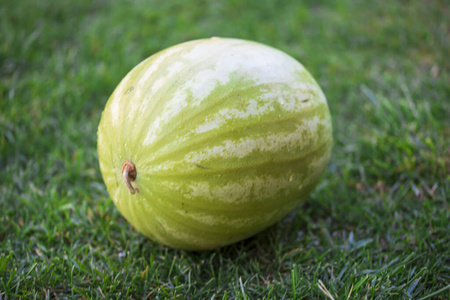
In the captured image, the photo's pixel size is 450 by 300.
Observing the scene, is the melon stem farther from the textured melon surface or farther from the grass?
the grass

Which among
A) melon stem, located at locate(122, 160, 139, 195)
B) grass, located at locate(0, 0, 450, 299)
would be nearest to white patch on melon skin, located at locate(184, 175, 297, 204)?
melon stem, located at locate(122, 160, 139, 195)

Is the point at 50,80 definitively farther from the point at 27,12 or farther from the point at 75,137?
the point at 27,12

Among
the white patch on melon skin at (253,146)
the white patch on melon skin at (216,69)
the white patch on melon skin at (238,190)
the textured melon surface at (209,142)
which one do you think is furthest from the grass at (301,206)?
the white patch on melon skin at (216,69)

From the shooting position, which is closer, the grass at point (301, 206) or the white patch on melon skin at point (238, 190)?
the white patch on melon skin at point (238, 190)

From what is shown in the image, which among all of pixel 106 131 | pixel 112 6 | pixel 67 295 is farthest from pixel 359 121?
pixel 112 6

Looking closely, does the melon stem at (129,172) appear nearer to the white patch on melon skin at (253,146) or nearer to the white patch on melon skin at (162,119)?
the white patch on melon skin at (162,119)

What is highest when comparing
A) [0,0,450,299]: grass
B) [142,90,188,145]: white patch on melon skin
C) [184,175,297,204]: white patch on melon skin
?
[142,90,188,145]: white patch on melon skin
